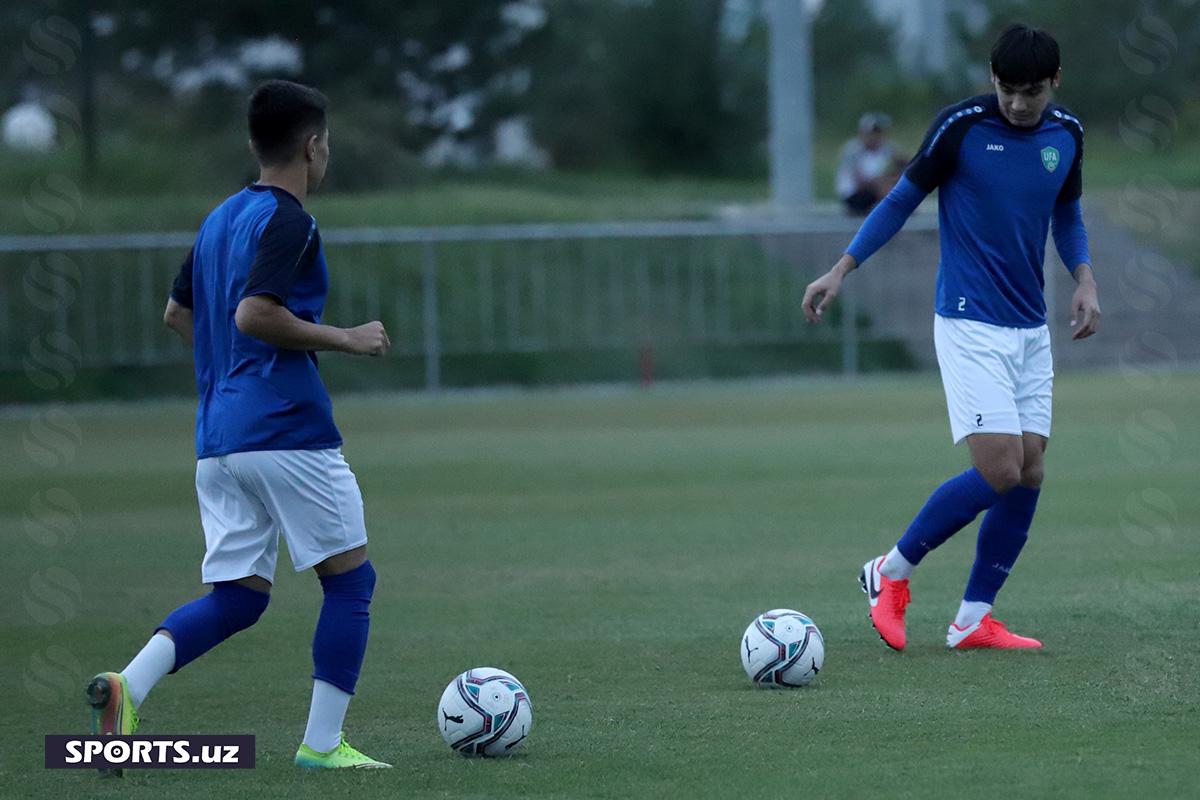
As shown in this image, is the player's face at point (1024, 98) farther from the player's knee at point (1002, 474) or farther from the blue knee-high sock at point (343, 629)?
the blue knee-high sock at point (343, 629)

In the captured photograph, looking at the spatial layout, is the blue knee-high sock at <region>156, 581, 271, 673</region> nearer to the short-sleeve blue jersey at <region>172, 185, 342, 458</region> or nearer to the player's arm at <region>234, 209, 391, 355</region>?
the short-sleeve blue jersey at <region>172, 185, 342, 458</region>

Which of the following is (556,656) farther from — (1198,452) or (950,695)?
(1198,452)

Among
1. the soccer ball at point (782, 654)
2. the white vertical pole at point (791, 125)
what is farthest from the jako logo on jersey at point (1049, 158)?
the white vertical pole at point (791, 125)

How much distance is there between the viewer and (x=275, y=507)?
5.15m

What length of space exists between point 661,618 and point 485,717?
258 cm

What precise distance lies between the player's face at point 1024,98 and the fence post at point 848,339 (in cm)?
1574

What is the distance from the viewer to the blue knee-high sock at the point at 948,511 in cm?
670

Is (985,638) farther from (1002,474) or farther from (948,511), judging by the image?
(1002,474)

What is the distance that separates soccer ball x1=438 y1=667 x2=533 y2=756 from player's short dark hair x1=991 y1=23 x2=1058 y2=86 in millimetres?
2859

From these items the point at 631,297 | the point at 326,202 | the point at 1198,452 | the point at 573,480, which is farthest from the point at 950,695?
the point at 326,202

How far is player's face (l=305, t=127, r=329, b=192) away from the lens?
5.23 meters

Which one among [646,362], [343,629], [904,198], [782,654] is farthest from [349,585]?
[646,362]

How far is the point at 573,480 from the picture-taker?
1344 centimetres

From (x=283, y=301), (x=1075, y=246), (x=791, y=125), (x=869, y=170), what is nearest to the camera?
(x=283, y=301)
